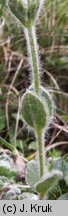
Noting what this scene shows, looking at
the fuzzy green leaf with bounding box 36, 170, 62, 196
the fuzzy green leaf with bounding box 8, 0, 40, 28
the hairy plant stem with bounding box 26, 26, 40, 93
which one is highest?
the fuzzy green leaf with bounding box 8, 0, 40, 28

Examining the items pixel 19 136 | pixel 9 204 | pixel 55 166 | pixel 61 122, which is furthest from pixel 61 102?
pixel 9 204

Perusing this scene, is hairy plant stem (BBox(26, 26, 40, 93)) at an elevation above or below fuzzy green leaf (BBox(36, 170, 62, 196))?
above

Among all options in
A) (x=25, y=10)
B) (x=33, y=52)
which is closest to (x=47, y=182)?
(x=33, y=52)

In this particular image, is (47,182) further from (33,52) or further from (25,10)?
(25,10)

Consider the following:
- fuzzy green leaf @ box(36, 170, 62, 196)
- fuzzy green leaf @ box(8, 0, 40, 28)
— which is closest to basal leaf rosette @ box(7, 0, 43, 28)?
fuzzy green leaf @ box(8, 0, 40, 28)

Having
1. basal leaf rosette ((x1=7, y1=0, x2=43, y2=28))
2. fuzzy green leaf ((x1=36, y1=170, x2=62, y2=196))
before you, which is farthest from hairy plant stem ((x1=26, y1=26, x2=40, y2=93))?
fuzzy green leaf ((x1=36, y1=170, x2=62, y2=196))

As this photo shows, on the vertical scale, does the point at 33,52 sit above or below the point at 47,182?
above

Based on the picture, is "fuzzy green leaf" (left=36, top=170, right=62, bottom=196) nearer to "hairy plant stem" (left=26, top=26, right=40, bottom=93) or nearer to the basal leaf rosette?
"hairy plant stem" (left=26, top=26, right=40, bottom=93)

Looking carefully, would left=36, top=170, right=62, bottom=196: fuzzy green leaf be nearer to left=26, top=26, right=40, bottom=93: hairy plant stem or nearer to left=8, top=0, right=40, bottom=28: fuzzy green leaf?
left=26, top=26, right=40, bottom=93: hairy plant stem
